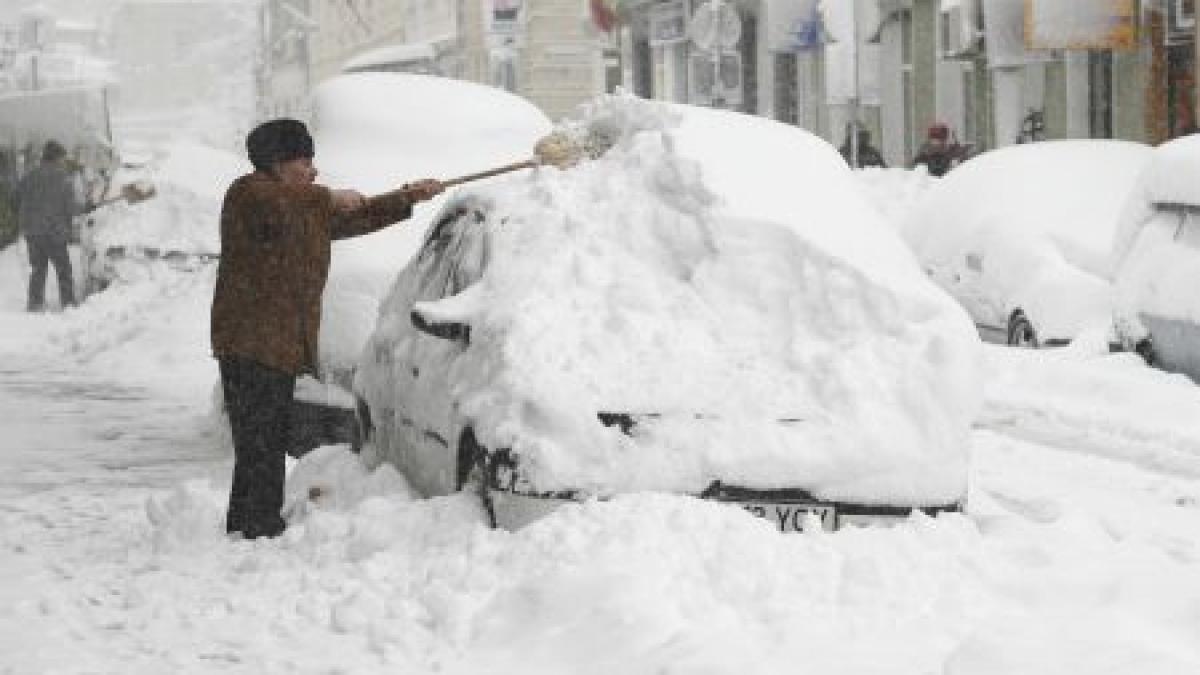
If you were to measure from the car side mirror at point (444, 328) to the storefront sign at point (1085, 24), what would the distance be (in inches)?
834

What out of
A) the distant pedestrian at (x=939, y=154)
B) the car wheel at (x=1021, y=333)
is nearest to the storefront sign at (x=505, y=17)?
the distant pedestrian at (x=939, y=154)

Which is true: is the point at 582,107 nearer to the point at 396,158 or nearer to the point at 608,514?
the point at 608,514

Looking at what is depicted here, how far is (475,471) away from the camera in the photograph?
798 centimetres

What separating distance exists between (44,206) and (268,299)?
17320 mm

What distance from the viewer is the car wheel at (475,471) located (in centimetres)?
783

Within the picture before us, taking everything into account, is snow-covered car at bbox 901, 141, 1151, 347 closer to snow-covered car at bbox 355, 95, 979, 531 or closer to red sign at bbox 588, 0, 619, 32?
snow-covered car at bbox 355, 95, 979, 531

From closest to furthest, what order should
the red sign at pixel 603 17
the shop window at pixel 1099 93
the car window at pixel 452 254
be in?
the car window at pixel 452 254 < the shop window at pixel 1099 93 < the red sign at pixel 603 17

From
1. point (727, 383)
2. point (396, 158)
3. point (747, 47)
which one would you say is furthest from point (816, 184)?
point (747, 47)

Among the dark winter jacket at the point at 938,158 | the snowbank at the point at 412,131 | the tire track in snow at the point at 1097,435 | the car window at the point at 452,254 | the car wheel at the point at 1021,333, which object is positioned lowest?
the tire track in snow at the point at 1097,435

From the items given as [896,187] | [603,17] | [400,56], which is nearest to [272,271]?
[896,187]

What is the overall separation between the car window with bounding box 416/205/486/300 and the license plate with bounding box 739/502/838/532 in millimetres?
1610

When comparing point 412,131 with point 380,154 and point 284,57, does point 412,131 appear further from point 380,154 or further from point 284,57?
point 284,57

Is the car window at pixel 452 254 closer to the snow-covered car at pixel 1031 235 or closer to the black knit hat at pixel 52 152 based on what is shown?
the snow-covered car at pixel 1031 235

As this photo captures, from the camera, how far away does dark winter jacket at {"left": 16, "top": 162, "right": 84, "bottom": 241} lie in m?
25.4
